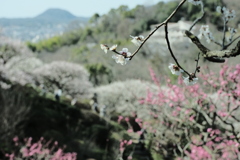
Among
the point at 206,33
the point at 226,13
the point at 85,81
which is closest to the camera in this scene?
the point at 226,13

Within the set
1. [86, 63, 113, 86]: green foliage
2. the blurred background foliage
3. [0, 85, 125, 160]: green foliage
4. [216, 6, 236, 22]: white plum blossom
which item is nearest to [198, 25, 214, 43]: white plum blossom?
[216, 6, 236, 22]: white plum blossom

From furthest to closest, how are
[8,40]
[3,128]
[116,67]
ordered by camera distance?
1. [116,67]
2. [8,40]
3. [3,128]

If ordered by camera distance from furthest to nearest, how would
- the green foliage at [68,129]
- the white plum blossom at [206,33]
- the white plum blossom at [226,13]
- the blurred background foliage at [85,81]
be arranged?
the blurred background foliage at [85,81]
the green foliage at [68,129]
the white plum blossom at [206,33]
the white plum blossom at [226,13]

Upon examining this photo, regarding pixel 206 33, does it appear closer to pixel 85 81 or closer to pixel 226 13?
pixel 226 13

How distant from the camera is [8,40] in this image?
1066 inches

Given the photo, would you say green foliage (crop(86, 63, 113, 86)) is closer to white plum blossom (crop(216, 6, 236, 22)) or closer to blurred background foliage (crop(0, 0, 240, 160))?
blurred background foliage (crop(0, 0, 240, 160))

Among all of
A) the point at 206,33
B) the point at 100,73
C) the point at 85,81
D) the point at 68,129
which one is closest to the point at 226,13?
the point at 206,33

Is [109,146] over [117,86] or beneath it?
beneath

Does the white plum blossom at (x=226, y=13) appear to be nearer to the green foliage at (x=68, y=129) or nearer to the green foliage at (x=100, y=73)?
the green foliage at (x=68, y=129)

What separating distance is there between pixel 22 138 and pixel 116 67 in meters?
20.4

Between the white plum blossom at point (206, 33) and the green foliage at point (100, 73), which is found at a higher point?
the green foliage at point (100, 73)

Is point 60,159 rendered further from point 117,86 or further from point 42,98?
point 117,86

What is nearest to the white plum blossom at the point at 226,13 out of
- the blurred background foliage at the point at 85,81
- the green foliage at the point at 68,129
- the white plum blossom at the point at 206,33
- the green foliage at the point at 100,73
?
the white plum blossom at the point at 206,33

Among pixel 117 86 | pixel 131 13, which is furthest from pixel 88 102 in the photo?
pixel 131 13
